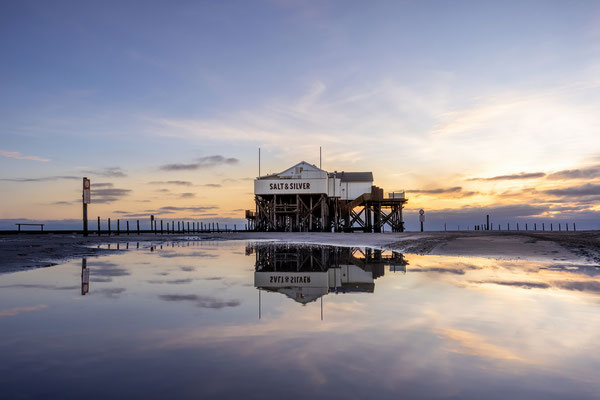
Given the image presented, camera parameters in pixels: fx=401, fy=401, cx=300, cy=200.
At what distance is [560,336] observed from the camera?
4.48 meters

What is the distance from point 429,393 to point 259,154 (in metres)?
62.7

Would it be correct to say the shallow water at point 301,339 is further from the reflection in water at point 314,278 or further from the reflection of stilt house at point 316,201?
the reflection of stilt house at point 316,201

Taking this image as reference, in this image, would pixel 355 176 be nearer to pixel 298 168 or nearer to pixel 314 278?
pixel 298 168

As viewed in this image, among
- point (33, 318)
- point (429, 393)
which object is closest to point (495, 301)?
point (429, 393)

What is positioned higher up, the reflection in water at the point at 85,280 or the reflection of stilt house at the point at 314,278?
the reflection in water at the point at 85,280

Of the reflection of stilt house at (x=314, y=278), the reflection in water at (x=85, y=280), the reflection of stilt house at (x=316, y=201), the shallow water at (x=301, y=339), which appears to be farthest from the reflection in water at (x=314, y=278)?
the reflection of stilt house at (x=316, y=201)

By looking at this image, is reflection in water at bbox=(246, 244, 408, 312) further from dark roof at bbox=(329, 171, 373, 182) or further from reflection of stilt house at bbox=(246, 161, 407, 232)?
dark roof at bbox=(329, 171, 373, 182)

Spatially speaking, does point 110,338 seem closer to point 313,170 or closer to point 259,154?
point 313,170

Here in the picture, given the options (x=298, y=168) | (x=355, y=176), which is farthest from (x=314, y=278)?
(x=355, y=176)

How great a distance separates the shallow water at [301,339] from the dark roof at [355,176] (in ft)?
192

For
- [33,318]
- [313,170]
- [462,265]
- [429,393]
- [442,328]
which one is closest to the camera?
[429,393]

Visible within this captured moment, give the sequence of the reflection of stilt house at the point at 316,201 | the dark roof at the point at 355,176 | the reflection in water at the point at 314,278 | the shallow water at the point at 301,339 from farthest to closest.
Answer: the dark roof at the point at 355,176 → the reflection of stilt house at the point at 316,201 → the reflection in water at the point at 314,278 → the shallow water at the point at 301,339

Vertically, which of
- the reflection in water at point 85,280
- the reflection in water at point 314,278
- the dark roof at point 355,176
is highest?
the dark roof at point 355,176

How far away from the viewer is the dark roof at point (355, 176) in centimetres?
6662
